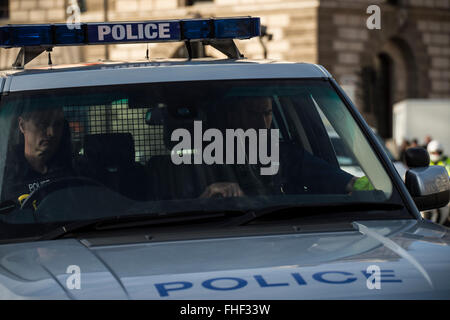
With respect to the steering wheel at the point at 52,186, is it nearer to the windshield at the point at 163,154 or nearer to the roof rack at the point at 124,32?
the windshield at the point at 163,154

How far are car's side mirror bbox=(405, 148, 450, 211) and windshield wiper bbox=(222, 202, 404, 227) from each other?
0.87 ft

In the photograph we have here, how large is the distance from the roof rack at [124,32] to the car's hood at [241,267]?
118 centimetres

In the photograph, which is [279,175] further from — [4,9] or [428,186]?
[4,9]

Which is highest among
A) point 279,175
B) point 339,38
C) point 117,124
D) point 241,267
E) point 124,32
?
point 124,32

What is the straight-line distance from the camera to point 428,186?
3.57 m

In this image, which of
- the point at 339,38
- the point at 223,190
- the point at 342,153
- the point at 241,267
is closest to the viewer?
the point at 241,267

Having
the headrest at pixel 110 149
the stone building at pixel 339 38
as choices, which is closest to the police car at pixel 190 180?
the headrest at pixel 110 149

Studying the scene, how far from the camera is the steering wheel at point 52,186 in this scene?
A: 335 centimetres

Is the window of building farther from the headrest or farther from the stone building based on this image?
the headrest

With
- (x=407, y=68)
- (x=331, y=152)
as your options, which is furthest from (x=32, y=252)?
(x=407, y=68)

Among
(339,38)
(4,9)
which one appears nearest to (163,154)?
(339,38)

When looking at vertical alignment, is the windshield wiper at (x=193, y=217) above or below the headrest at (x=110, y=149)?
below

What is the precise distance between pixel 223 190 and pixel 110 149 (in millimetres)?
454

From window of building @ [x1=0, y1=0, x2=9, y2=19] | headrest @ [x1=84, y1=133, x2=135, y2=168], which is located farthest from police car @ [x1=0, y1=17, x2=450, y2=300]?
window of building @ [x1=0, y1=0, x2=9, y2=19]
